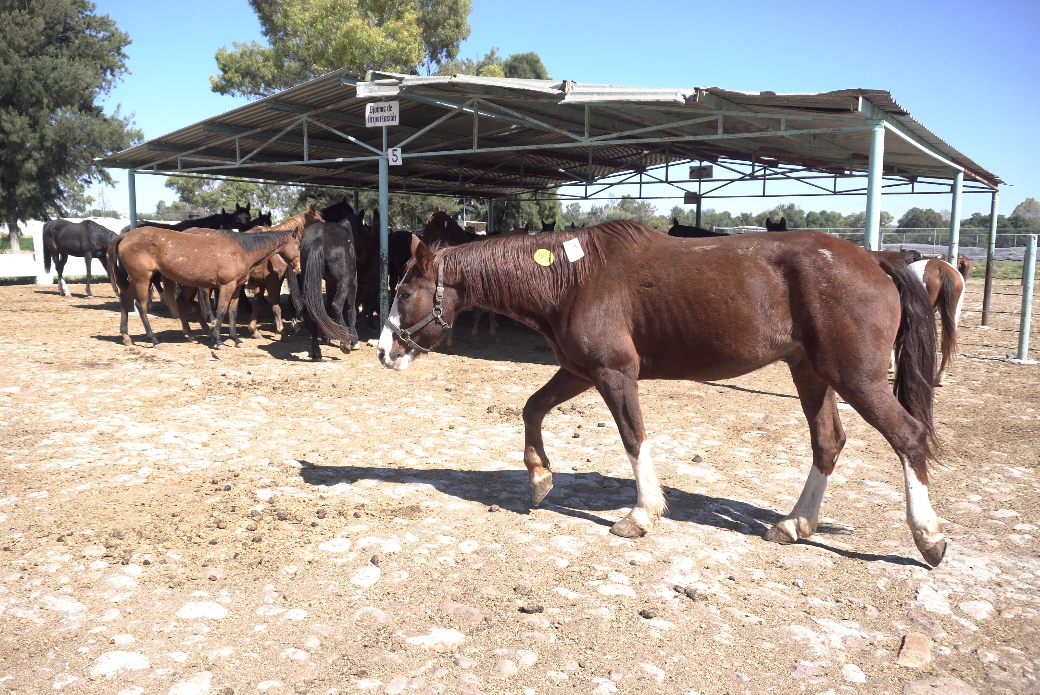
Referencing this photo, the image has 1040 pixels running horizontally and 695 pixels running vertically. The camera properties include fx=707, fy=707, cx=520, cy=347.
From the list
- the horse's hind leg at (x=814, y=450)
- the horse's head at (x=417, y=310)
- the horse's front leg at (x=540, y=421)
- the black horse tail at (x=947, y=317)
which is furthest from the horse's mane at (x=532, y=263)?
the black horse tail at (x=947, y=317)

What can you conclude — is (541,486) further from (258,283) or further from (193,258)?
(258,283)

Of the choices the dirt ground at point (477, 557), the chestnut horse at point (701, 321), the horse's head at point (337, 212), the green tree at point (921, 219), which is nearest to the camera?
the dirt ground at point (477, 557)

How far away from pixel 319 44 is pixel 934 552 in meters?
32.9

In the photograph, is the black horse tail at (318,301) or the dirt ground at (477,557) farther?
the black horse tail at (318,301)

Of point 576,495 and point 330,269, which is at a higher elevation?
point 330,269

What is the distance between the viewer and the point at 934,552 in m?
3.73

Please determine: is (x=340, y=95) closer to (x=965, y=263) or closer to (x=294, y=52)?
(x=965, y=263)

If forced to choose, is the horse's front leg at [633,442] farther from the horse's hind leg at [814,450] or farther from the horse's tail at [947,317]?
the horse's tail at [947,317]

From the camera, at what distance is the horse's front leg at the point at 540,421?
4.71m

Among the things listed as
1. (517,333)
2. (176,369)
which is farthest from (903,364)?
(517,333)

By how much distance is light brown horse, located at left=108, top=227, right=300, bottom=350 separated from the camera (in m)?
10.6

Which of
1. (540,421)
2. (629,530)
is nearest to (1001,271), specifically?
(540,421)

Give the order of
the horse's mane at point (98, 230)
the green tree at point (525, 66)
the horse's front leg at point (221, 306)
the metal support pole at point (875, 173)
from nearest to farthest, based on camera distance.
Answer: the metal support pole at point (875, 173)
the horse's front leg at point (221, 306)
the horse's mane at point (98, 230)
the green tree at point (525, 66)

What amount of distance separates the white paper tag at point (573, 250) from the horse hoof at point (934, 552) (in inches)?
98.8
